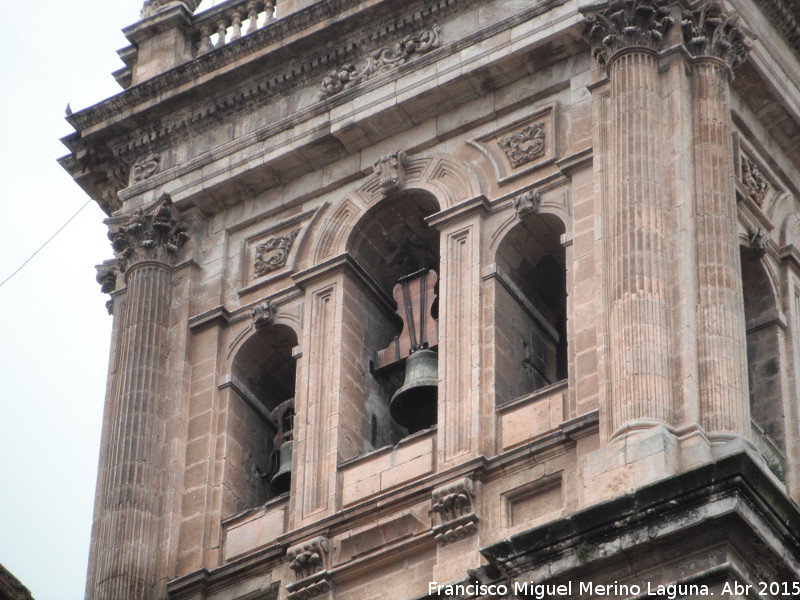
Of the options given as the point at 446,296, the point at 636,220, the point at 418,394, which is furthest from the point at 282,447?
the point at 636,220

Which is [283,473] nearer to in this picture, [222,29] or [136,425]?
[136,425]

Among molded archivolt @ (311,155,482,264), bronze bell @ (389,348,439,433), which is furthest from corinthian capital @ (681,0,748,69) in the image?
bronze bell @ (389,348,439,433)

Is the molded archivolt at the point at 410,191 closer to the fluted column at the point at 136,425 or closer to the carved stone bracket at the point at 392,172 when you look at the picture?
the carved stone bracket at the point at 392,172

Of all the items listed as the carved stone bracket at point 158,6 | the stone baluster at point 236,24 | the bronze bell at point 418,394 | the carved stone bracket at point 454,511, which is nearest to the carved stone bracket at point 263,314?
the bronze bell at point 418,394

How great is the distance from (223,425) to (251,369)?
1137 mm

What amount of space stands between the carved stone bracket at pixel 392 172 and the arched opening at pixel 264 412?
2.15 m

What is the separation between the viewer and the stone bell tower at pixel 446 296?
120ft

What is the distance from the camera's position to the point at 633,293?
37562 millimetres

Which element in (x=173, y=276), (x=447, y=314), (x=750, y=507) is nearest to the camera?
(x=750, y=507)

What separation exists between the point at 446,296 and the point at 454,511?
130 inches

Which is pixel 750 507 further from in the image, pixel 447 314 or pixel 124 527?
pixel 124 527

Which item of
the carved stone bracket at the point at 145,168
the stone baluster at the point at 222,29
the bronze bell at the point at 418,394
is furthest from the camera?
the stone baluster at the point at 222,29

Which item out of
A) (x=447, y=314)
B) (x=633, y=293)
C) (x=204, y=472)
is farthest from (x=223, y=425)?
(x=633, y=293)

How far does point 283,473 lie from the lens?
41125mm
